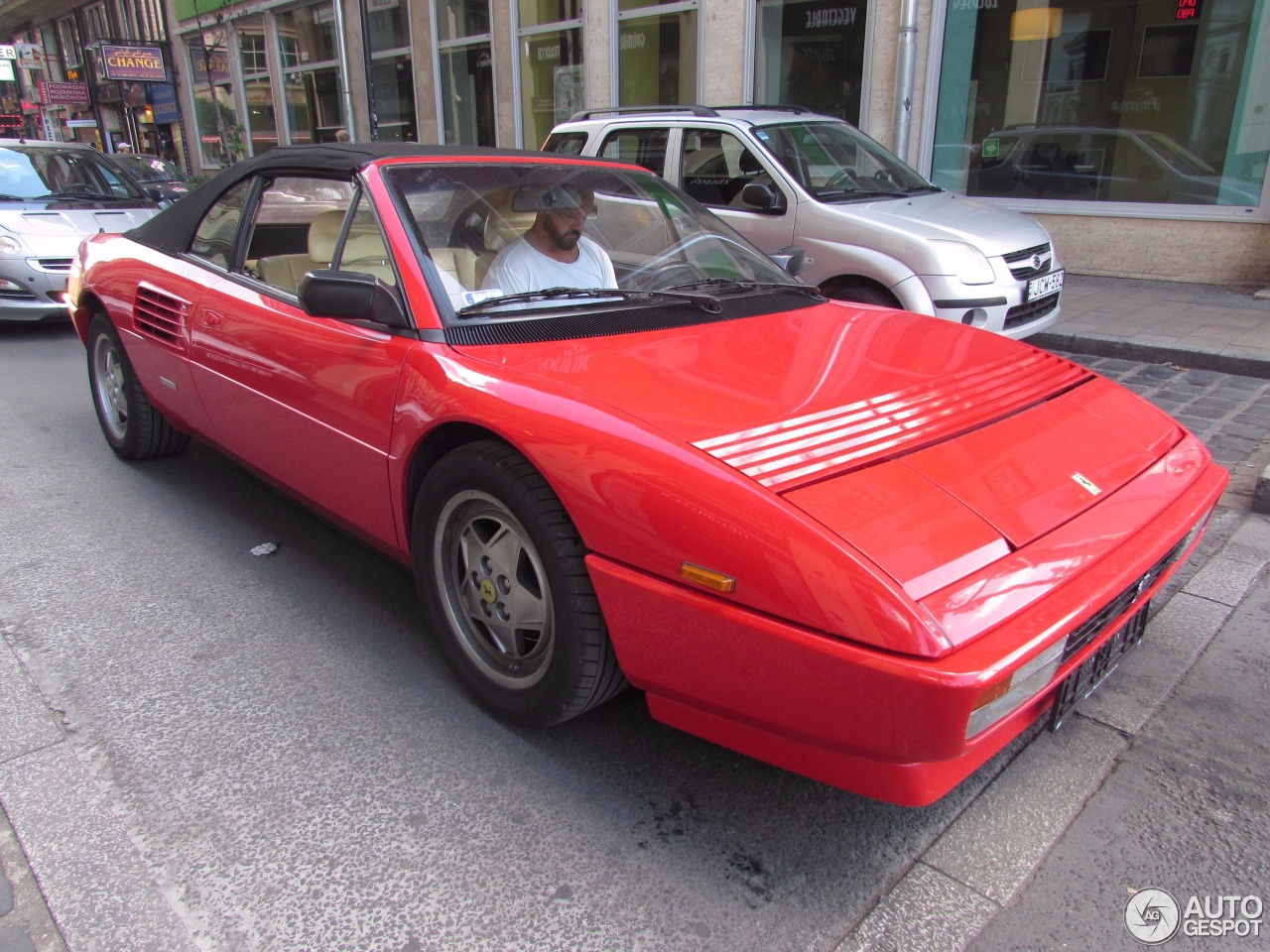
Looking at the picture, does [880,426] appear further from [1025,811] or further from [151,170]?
[151,170]

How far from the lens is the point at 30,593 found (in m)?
3.26

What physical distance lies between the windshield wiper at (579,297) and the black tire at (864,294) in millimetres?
2914

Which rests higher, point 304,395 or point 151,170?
point 151,170

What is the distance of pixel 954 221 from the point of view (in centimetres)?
584

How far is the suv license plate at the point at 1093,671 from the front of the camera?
6.63ft

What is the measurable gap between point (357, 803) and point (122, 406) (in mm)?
3176

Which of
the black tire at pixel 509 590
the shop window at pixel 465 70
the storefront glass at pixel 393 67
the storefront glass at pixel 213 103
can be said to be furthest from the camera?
the storefront glass at pixel 213 103

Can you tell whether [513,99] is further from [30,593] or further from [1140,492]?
[1140,492]

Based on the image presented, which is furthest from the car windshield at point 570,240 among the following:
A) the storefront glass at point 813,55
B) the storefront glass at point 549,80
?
the storefront glass at point 549,80

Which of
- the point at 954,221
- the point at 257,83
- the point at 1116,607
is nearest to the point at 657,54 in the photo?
the point at 954,221

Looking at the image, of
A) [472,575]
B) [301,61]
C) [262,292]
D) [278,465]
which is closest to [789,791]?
[472,575]

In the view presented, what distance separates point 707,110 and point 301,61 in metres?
16.6

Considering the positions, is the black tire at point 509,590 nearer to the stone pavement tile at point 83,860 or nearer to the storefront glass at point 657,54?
the stone pavement tile at point 83,860

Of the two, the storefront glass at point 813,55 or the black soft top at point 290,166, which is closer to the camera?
the black soft top at point 290,166
